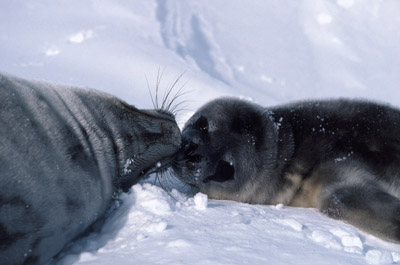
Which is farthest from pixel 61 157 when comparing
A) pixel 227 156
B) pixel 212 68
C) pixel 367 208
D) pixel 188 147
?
pixel 212 68

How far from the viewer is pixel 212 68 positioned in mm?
7109

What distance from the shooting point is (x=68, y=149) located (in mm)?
2234

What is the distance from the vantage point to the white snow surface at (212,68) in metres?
2.24

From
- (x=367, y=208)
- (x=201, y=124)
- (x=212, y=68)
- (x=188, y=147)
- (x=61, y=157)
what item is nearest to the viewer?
(x=61, y=157)

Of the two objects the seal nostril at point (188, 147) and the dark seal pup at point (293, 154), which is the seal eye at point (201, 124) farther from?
the seal nostril at point (188, 147)

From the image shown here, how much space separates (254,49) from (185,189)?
16.9 ft

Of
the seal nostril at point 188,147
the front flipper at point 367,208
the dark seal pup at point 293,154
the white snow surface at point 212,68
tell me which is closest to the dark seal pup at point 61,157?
the white snow surface at point 212,68

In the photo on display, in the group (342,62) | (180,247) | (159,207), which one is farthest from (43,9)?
(180,247)

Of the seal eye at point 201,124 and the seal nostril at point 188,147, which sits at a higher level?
the seal eye at point 201,124

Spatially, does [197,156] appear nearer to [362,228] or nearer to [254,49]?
[362,228]

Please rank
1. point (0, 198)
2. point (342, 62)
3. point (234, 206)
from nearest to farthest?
point (0, 198), point (234, 206), point (342, 62)

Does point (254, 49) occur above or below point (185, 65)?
above

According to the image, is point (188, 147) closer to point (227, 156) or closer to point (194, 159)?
point (194, 159)

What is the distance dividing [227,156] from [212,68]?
3938 millimetres
